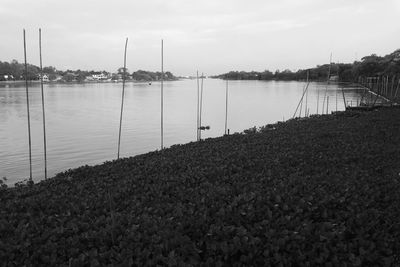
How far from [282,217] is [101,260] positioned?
8.34ft

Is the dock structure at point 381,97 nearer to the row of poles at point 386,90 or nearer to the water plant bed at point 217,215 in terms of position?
the row of poles at point 386,90

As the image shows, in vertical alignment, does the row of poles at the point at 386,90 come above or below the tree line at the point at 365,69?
below

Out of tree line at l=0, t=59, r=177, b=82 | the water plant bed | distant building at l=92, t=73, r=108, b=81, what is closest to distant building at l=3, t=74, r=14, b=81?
tree line at l=0, t=59, r=177, b=82

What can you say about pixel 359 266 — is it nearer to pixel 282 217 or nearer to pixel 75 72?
pixel 282 217

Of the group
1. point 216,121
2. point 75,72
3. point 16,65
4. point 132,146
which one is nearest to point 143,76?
point 75,72

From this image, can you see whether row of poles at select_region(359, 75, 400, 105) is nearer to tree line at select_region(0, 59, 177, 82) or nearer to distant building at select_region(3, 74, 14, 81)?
tree line at select_region(0, 59, 177, 82)

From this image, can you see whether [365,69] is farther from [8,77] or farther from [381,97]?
[8,77]

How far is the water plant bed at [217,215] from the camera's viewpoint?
4078mm

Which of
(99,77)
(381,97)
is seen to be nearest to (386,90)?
(381,97)

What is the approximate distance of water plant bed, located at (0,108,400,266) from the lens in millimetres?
4078

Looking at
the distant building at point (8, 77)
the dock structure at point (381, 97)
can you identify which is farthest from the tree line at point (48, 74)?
the dock structure at point (381, 97)

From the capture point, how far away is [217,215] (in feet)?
17.2

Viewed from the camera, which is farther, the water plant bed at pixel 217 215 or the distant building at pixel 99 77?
the distant building at pixel 99 77

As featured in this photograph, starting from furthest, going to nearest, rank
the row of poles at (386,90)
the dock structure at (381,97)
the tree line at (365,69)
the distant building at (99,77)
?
the distant building at (99,77)
the tree line at (365,69)
the row of poles at (386,90)
the dock structure at (381,97)
